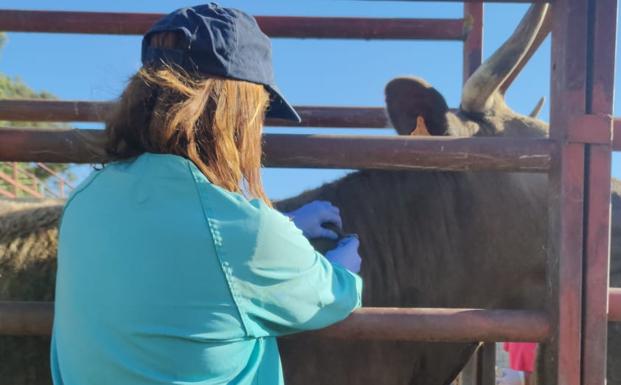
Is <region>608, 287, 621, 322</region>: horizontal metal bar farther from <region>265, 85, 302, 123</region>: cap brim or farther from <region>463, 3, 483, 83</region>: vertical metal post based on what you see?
<region>463, 3, 483, 83</region>: vertical metal post

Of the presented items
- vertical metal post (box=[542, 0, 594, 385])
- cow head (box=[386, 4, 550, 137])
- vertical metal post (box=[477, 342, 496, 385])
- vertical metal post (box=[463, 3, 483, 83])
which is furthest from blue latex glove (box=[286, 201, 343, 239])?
vertical metal post (box=[463, 3, 483, 83])

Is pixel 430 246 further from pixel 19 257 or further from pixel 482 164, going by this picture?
pixel 19 257

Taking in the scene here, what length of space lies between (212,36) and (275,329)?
642mm

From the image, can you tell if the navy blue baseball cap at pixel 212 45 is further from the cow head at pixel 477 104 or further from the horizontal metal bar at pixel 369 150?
the cow head at pixel 477 104

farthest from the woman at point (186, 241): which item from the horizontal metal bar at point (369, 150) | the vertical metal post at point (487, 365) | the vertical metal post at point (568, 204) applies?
the vertical metal post at point (487, 365)

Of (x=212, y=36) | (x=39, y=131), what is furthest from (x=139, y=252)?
(x=39, y=131)

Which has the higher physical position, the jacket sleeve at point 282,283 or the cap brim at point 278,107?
the cap brim at point 278,107

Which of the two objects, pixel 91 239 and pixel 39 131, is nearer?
pixel 91 239

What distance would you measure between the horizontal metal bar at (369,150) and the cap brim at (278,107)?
66mm

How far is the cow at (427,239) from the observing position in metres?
2.44

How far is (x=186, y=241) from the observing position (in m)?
1.28

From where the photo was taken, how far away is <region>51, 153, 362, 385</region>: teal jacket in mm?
1284

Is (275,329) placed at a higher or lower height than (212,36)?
lower

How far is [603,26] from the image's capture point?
5.48ft
